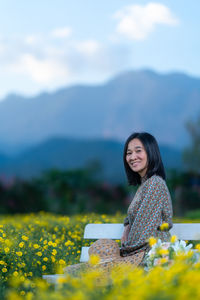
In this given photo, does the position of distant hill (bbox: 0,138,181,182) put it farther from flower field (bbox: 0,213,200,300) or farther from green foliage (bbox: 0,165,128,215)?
flower field (bbox: 0,213,200,300)

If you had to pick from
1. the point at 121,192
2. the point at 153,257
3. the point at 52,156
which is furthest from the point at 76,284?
the point at 52,156

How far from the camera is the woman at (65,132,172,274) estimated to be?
144 inches

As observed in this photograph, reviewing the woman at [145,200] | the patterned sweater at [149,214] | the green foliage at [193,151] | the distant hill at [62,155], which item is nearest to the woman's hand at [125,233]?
the woman at [145,200]

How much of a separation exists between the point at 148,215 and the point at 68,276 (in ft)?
5.36

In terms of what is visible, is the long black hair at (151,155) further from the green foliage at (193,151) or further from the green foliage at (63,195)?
the green foliage at (193,151)

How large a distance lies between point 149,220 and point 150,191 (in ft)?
0.75

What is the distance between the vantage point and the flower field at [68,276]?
194 cm

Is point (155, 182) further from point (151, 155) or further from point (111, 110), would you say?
point (111, 110)

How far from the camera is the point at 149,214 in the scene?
3707 mm

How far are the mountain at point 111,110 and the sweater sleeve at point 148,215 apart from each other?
24.2 meters

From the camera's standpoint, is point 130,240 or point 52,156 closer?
point 130,240

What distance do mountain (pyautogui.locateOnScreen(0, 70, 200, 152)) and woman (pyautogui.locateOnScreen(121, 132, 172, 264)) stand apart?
78.7 feet

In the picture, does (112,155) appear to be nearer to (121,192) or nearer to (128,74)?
(128,74)

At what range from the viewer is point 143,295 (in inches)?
71.7
